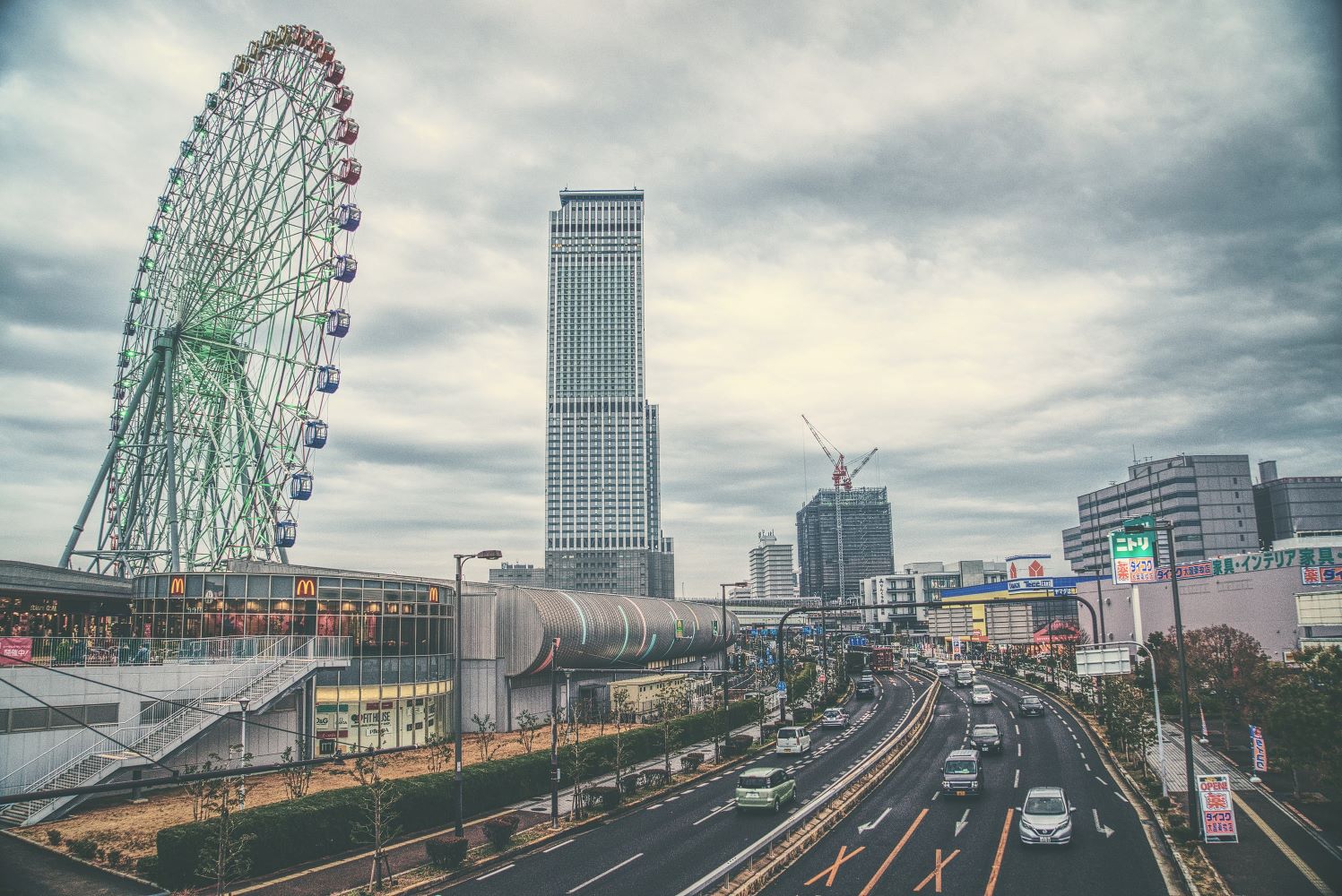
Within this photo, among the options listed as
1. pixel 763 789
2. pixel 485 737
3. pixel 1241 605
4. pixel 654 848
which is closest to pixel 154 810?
pixel 485 737

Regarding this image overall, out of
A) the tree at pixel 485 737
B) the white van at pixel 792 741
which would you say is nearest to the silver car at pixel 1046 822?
the white van at pixel 792 741

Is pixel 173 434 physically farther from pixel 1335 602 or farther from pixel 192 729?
pixel 1335 602

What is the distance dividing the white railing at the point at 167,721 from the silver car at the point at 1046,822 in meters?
37.8

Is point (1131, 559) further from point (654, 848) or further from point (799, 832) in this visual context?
point (654, 848)

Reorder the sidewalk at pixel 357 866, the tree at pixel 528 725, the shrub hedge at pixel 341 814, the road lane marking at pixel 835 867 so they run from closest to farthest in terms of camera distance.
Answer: the road lane marking at pixel 835 867, the shrub hedge at pixel 341 814, the sidewalk at pixel 357 866, the tree at pixel 528 725

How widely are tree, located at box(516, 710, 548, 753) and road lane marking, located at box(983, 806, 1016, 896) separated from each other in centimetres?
3238

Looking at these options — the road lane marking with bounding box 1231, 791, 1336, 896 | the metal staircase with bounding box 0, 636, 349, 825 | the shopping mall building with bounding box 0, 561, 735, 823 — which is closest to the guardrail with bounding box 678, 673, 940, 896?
the road lane marking with bounding box 1231, 791, 1336, 896

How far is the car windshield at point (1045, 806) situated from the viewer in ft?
106

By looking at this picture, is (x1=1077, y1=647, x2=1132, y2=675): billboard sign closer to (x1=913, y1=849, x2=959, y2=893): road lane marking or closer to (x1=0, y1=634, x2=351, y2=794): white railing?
(x1=913, y1=849, x2=959, y2=893): road lane marking

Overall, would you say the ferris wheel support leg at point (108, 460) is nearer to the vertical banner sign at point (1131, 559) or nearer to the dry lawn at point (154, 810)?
the dry lawn at point (154, 810)

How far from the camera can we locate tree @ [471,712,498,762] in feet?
172

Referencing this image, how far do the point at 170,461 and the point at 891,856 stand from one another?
5849 cm

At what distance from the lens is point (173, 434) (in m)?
65.7

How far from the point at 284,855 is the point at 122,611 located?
63.5 m
